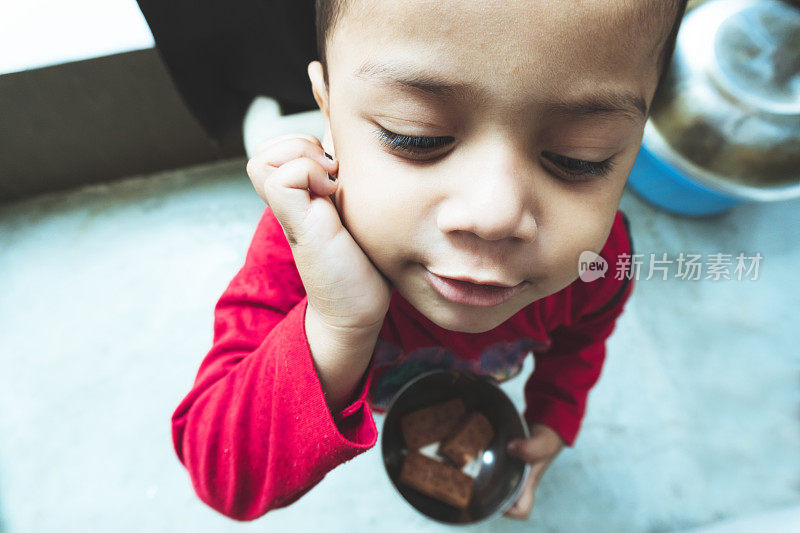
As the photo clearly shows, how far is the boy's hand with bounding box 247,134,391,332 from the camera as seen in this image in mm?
466

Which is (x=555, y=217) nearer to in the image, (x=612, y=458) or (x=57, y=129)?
(x=612, y=458)

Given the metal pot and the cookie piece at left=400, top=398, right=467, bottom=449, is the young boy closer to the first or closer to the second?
the cookie piece at left=400, top=398, right=467, bottom=449

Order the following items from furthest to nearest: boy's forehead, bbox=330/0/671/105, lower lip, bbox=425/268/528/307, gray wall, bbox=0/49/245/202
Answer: gray wall, bbox=0/49/245/202 < lower lip, bbox=425/268/528/307 < boy's forehead, bbox=330/0/671/105

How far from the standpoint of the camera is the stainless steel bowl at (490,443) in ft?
2.65

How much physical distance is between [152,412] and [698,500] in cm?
121

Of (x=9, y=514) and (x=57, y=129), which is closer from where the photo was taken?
(x=9, y=514)

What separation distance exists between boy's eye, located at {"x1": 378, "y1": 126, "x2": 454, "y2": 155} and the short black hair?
0.11 metres

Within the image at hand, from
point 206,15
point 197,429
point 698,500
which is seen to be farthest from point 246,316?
point 698,500

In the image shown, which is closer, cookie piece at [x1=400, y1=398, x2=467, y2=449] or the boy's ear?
the boy's ear

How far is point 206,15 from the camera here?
70 cm

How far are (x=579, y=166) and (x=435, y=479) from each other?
0.62 metres

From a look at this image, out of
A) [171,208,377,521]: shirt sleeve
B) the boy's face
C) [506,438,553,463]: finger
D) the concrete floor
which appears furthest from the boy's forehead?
the concrete floor

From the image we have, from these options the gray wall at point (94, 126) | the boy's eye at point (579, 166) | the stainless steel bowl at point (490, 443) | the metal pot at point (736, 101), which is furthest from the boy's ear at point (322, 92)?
the metal pot at point (736, 101)

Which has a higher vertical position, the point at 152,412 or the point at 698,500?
the point at 152,412
